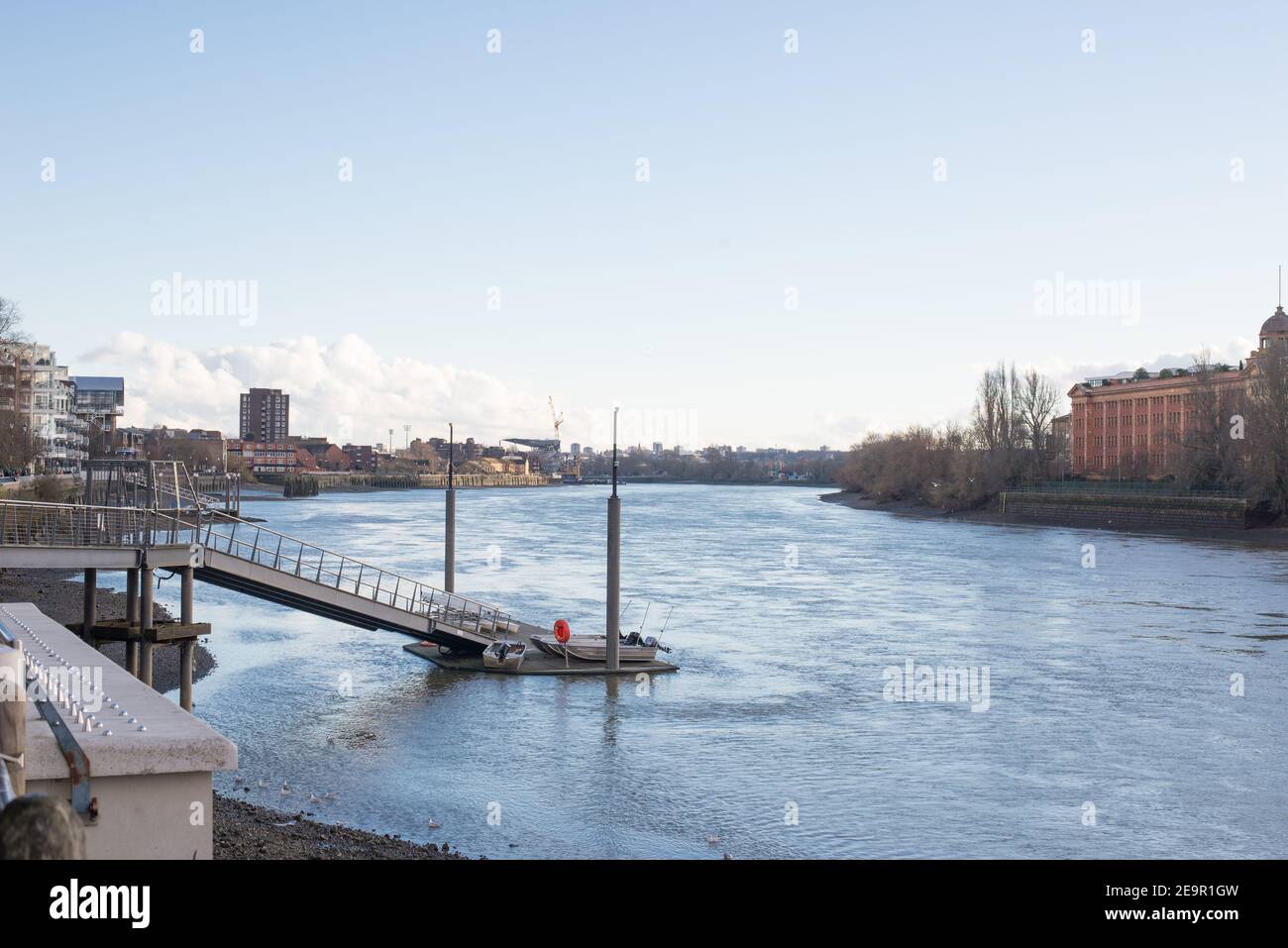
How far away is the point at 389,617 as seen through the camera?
29328mm

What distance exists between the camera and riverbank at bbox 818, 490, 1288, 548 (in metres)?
89.1

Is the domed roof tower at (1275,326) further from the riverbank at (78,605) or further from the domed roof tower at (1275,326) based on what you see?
the riverbank at (78,605)

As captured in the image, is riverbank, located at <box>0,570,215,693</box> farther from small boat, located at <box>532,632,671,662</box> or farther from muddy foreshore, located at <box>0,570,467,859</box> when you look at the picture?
small boat, located at <box>532,632,671,662</box>

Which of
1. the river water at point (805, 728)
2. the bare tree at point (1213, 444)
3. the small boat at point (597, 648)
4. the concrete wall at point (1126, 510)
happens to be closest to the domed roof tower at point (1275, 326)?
the bare tree at point (1213, 444)

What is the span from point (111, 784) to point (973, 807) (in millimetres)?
14417

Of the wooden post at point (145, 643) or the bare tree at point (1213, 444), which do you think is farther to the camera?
the bare tree at point (1213, 444)

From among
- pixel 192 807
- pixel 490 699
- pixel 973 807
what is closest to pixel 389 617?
pixel 490 699

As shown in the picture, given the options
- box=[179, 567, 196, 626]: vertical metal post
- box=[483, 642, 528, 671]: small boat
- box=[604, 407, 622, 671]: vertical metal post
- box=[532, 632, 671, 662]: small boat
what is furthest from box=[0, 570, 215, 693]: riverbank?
box=[604, 407, 622, 671]: vertical metal post

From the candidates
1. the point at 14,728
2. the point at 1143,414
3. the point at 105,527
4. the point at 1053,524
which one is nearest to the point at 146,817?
the point at 14,728

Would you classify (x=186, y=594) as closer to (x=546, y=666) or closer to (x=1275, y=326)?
(x=546, y=666)

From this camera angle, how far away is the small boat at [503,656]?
3109 cm

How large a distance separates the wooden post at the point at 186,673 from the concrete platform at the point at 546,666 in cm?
918
